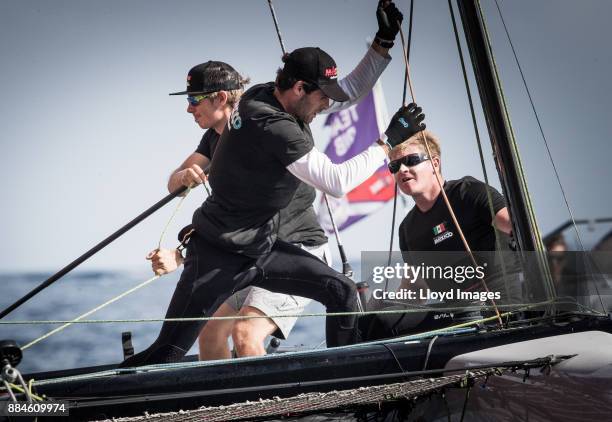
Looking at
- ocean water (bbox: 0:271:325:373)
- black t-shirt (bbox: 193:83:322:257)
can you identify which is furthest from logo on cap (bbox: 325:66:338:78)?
ocean water (bbox: 0:271:325:373)

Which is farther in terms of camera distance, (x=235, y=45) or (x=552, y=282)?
(x=235, y=45)

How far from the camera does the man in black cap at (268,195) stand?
291 cm

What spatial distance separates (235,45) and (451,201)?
0.96 m

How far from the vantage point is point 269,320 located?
10.8ft

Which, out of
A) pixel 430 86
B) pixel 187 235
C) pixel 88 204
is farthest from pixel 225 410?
pixel 88 204

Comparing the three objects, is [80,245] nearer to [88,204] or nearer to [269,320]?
[88,204]

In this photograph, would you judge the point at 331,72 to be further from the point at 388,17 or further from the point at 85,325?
the point at 85,325

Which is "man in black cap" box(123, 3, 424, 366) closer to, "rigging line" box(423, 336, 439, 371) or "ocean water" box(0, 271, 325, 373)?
"rigging line" box(423, 336, 439, 371)

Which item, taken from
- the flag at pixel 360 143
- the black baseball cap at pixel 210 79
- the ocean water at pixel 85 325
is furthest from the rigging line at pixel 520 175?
the ocean water at pixel 85 325

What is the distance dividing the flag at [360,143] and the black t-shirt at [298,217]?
104 cm

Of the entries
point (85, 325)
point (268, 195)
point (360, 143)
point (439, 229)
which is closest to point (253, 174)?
point (268, 195)

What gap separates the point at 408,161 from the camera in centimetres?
337

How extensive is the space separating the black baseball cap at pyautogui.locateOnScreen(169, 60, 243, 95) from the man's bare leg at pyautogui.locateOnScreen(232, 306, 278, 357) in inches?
28.8

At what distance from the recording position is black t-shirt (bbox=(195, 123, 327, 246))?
3.30m
